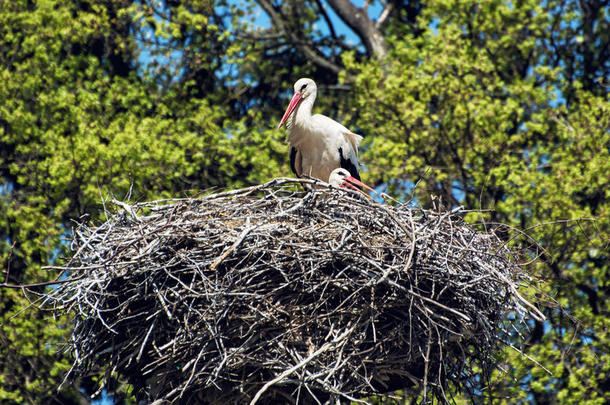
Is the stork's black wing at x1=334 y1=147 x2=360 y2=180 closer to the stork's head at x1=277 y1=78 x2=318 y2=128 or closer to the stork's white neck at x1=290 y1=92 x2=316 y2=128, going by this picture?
the stork's white neck at x1=290 y1=92 x2=316 y2=128

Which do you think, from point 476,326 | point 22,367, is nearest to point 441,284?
point 476,326

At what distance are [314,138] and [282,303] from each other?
133 inches

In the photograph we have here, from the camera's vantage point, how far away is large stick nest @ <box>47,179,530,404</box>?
602 centimetres

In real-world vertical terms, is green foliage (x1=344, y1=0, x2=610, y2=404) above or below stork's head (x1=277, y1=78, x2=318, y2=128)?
below

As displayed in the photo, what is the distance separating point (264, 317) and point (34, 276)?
25.8ft

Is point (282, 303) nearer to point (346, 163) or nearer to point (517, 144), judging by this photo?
point (346, 163)

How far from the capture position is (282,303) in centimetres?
620

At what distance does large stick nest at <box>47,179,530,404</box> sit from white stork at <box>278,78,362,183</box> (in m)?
2.79

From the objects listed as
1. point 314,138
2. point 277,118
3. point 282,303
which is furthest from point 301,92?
point 277,118

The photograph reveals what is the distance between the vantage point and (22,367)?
1373 cm

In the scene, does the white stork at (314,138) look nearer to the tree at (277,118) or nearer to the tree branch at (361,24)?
the tree at (277,118)

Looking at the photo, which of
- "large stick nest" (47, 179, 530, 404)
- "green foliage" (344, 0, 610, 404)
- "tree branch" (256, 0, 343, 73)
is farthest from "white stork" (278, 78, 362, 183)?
"tree branch" (256, 0, 343, 73)

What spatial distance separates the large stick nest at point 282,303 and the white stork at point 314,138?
2.79m

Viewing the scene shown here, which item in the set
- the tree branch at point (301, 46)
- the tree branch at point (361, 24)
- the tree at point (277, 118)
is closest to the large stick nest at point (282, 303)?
the tree at point (277, 118)
